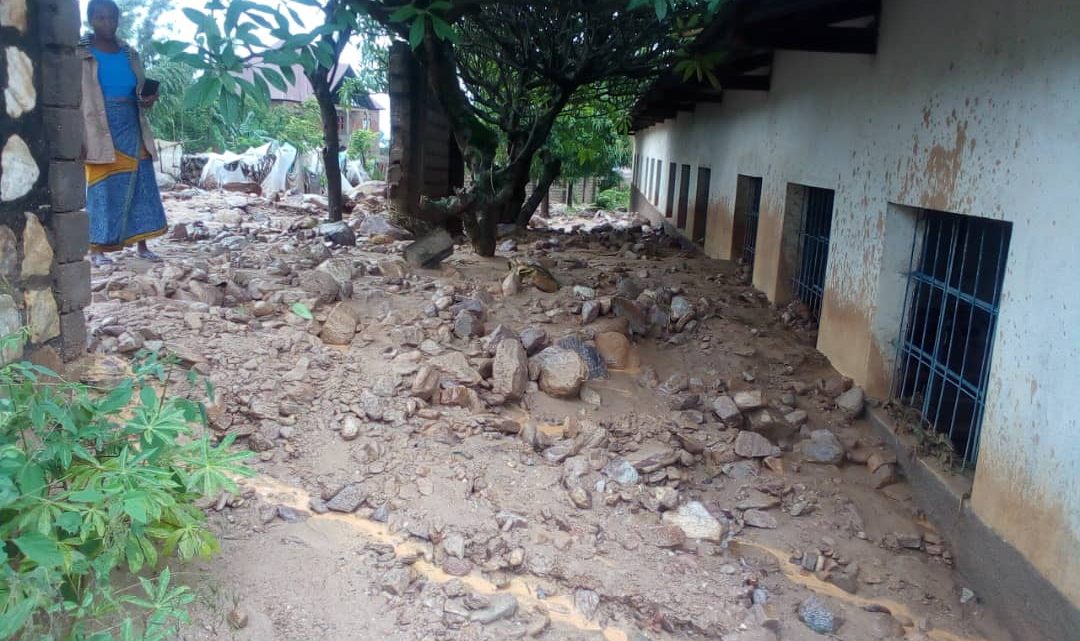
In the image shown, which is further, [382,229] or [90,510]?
[382,229]

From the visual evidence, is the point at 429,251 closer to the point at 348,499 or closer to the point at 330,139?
the point at 348,499

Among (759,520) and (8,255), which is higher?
(8,255)

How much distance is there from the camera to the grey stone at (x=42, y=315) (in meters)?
3.20

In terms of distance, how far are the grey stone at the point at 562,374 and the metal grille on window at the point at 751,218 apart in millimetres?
4658

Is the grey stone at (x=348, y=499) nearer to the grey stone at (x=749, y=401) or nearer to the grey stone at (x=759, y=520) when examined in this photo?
the grey stone at (x=759, y=520)

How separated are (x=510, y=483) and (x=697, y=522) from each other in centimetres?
86

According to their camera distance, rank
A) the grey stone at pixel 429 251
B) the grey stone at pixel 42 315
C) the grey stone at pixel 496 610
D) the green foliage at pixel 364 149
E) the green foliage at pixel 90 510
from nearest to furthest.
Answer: the green foliage at pixel 90 510 → the grey stone at pixel 496 610 → the grey stone at pixel 42 315 → the grey stone at pixel 429 251 → the green foliage at pixel 364 149

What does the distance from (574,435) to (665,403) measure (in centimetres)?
79

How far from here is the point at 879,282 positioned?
15.7 feet

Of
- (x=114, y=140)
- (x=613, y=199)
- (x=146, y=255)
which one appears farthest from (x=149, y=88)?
(x=613, y=199)

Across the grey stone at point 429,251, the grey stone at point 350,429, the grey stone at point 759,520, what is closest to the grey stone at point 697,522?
the grey stone at point 759,520

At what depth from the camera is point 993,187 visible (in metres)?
3.55

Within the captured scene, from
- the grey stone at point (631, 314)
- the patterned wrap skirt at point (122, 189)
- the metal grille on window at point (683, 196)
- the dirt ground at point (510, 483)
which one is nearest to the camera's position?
the dirt ground at point (510, 483)

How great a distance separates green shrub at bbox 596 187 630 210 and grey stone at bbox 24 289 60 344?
2089 centimetres
